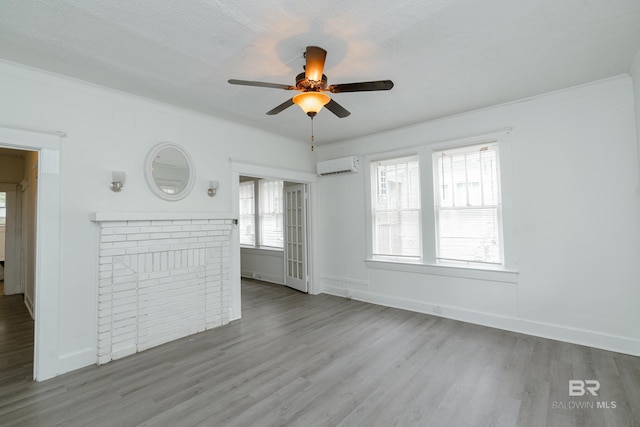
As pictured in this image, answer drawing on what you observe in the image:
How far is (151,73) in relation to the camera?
2.89 m

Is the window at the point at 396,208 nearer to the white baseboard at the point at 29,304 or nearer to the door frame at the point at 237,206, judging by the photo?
the door frame at the point at 237,206

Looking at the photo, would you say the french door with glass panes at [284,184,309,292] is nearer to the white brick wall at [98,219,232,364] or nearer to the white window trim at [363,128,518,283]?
the white window trim at [363,128,518,283]

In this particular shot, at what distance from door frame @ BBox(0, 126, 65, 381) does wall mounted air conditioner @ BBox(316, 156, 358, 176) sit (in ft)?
12.3

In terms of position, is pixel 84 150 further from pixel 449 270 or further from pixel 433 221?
pixel 449 270

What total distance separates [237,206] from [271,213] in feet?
8.69

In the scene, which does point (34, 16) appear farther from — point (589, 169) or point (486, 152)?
point (589, 169)

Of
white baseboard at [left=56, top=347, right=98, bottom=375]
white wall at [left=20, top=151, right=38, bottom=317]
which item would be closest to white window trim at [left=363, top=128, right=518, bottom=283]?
white baseboard at [left=56, top=347, right=98, bottom=375]

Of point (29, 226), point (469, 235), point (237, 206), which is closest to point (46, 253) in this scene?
point (237, 206)

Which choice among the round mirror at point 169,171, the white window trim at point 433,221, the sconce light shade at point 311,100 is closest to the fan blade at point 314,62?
the sconce light shade at point 311,100

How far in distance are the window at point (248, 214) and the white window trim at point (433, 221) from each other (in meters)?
3.37

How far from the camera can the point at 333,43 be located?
2389 mm

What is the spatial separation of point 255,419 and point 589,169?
162 inches

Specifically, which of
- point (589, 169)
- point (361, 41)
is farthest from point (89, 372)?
point (589, 169)

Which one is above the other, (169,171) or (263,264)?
(169,171)
